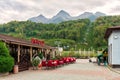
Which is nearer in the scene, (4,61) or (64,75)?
(4,61)

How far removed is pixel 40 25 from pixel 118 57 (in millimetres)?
89619

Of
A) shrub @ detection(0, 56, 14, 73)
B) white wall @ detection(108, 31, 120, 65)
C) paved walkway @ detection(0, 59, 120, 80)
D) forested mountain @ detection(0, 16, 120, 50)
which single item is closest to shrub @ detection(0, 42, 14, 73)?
shrub @ detection(0, 56, 14, 73)

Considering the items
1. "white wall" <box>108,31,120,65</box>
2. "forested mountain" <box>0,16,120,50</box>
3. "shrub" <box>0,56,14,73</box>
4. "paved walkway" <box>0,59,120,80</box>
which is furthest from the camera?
"forested mountain" <box>0,16,120,50</box>

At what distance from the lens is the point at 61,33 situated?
10738 centimetres

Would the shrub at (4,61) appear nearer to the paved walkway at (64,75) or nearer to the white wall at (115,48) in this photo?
the paved walkway at (64,75)

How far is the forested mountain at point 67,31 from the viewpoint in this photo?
9294 cm

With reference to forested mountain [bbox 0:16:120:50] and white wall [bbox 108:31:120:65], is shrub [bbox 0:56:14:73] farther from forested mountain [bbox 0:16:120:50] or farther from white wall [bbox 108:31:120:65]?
forested mountain [bbox 0:16:120:50]

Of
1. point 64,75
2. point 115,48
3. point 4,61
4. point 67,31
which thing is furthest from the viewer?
point 67,31

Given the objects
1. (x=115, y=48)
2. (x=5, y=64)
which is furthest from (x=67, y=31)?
(x=5, y=64)

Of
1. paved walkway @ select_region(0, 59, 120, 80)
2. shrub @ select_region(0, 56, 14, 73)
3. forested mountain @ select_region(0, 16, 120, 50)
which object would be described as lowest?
paved walkway @ select_region(0, 59, 120, 80)

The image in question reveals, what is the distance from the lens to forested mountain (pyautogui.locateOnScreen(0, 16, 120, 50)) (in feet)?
305

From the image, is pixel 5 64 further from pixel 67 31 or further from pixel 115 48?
pixel 67 31

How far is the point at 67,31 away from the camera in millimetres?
106688

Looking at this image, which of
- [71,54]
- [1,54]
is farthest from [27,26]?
[1,54]
